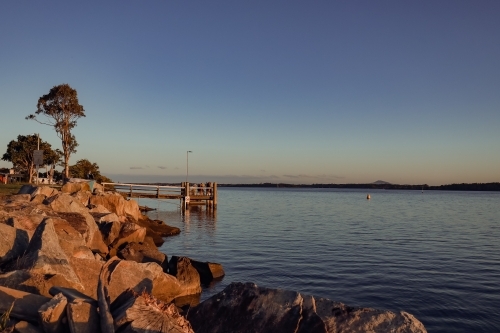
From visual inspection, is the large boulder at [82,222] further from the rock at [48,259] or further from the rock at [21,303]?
the rock at [21,303]

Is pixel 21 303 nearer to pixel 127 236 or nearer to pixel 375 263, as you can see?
pixel 127 236

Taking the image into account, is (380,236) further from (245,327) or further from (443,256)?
(245,327)

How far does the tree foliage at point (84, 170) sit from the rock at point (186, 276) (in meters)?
43.7

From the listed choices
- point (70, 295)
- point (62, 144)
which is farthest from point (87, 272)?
point (62, 144)

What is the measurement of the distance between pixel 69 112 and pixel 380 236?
32.1 m

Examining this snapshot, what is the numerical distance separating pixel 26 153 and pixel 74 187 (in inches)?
1242

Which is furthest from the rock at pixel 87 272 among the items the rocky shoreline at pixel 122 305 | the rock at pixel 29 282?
the rock at pixel 29 282

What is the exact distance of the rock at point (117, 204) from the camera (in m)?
26.4

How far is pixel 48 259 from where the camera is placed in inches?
303

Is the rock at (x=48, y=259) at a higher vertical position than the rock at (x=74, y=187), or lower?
lower

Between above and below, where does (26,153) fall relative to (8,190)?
above

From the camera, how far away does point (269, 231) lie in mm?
29062

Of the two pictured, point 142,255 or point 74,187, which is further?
point 74,187

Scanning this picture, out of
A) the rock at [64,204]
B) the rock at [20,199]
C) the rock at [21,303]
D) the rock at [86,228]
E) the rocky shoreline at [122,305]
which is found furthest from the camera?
the rock at [20,199]
